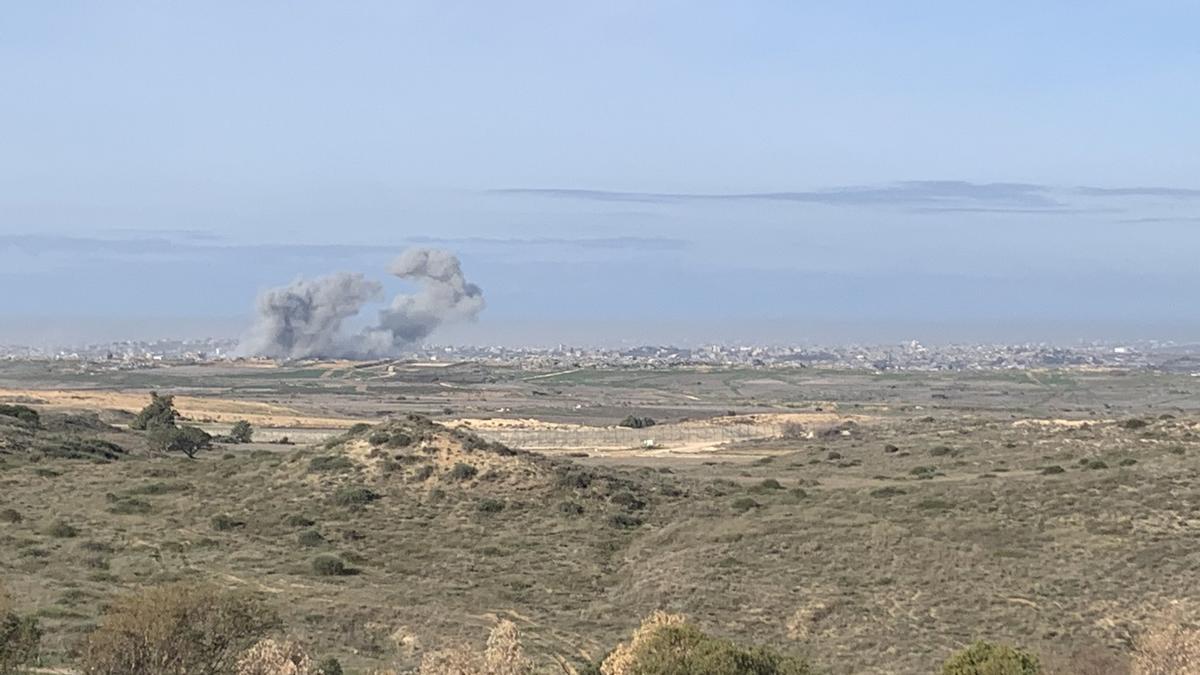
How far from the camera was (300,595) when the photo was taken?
2794 cm

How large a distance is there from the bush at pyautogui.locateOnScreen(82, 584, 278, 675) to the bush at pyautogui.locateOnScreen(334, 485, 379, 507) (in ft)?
63.2

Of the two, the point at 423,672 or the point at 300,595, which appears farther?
the point at 300,595

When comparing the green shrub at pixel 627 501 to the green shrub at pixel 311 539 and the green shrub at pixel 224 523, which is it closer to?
the green shrub at pixel 311 539

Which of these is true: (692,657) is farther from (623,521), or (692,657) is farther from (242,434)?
(242,434)

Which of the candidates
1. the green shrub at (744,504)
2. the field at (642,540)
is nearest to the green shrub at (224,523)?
the field at (642,540)

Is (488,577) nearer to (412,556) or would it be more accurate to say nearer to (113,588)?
(412,556)

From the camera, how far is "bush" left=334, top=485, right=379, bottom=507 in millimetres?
39438

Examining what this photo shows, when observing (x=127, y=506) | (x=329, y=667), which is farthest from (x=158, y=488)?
(x=329, y=667)

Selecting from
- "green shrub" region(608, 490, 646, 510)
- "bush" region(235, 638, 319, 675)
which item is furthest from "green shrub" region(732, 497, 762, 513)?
"bush" region(235, 638, 319, 675)

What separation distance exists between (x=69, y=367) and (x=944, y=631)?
171 m

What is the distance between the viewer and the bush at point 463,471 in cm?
4228

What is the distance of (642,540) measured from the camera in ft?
120

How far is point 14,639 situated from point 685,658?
9281 millimetres

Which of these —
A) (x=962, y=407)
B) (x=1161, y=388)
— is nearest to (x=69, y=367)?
(x=962, y=407)
